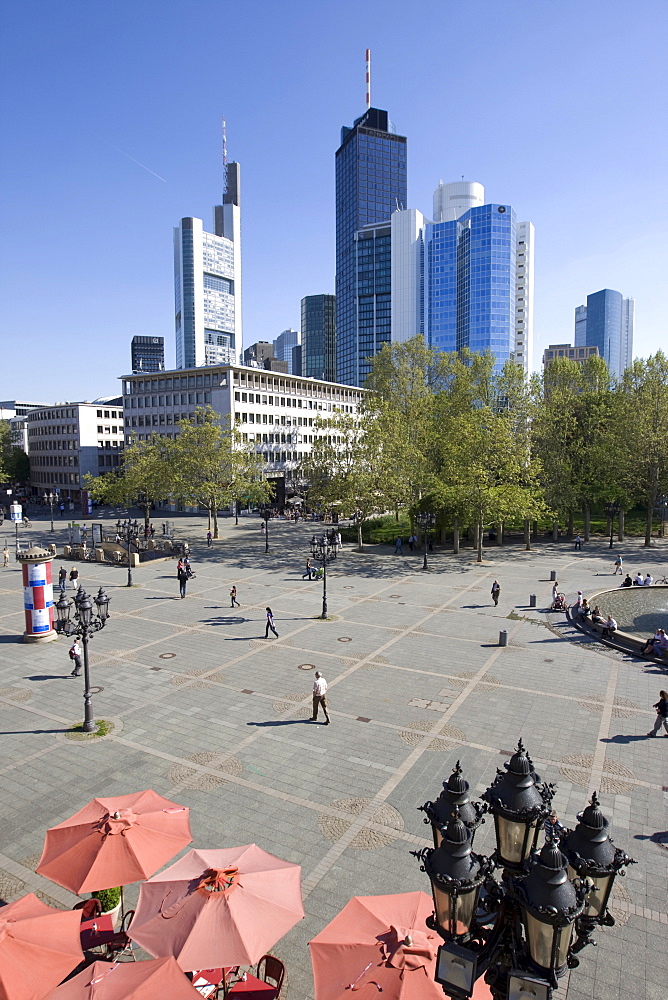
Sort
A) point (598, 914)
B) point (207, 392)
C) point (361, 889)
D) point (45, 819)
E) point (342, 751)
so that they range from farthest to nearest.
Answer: point (207, 392) < point (342, 751) < point (45, 819) < point (361, 889) < point (598, 914)

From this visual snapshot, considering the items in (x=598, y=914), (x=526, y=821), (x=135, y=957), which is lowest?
(x=135, y=957)

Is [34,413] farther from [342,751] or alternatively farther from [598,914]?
[598,914]

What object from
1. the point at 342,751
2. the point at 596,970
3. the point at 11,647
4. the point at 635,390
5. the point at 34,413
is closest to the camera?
the point at 596,970

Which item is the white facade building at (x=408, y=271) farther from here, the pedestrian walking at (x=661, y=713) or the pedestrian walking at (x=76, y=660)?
the pedestrian walking at (x=661, y=713)

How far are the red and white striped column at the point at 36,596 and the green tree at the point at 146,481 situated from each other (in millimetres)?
25851

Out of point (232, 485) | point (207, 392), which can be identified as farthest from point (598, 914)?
point (207, 392)

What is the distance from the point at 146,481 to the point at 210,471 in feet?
20.4

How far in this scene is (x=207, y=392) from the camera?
247 feet

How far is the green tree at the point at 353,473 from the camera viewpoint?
4109 centimetres

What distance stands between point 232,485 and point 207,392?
1117 inches

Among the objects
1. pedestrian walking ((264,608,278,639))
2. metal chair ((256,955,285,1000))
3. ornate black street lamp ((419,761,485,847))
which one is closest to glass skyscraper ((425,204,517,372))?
pedestrian walking ((264,608,278,639))

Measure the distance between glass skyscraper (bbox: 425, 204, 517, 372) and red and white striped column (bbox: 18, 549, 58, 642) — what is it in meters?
124

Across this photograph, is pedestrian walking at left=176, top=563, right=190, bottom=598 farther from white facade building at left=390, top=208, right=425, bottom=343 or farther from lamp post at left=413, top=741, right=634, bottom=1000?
white facade building at left=390, top=208, right=425, bottom=343

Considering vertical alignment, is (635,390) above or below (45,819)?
above
